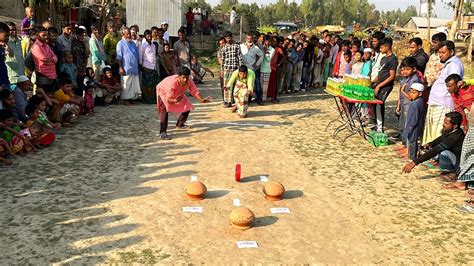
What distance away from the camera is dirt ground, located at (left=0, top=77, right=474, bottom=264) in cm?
389

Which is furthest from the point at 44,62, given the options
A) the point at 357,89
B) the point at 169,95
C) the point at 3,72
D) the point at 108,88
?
the point at 357,89

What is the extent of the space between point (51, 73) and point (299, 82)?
7.26 metres

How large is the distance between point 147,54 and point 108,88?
1213 millimetres

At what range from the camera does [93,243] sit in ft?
12.8

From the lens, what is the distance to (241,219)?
A: 4227mm

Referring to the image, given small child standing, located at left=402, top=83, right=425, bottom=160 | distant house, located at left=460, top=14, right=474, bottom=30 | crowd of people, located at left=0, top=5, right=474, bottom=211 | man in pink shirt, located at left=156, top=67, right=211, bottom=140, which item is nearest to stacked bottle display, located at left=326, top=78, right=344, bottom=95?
crowd of people, located at left=0, top=5, right=474, bottom=211

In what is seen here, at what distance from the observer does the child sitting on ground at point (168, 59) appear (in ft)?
33.7

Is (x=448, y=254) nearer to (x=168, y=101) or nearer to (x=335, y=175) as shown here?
(x=335, y=175)

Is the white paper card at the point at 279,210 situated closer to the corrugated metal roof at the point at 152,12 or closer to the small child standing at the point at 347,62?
the small child standing at the point at 347,62

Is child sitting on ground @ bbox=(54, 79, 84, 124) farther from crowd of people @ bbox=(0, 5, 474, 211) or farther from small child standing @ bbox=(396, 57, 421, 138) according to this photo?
small child standing @ bbox=(396, 57, 421, 138)

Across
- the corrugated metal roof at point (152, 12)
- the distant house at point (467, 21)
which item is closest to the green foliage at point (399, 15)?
the distant house at point (467, 21)

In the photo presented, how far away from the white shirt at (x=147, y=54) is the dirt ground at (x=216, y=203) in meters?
2.48

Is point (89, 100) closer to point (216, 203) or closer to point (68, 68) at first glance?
point (68, 68)

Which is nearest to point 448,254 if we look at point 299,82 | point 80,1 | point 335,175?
point 335,175
